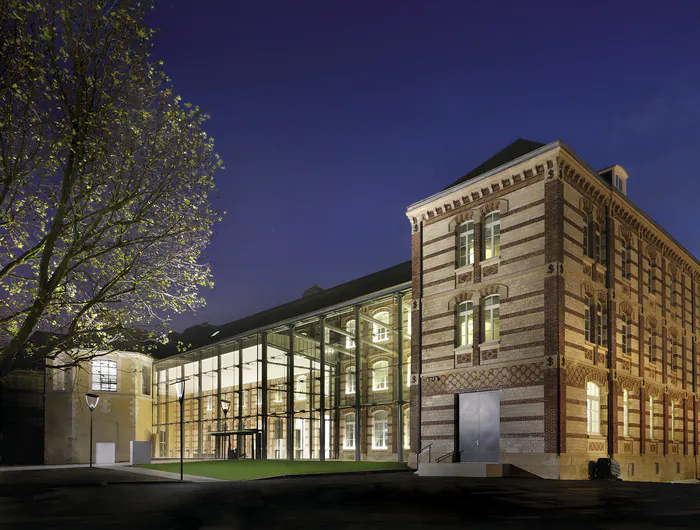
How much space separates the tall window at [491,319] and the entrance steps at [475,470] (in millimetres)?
4556

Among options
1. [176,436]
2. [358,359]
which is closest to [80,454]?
[176,436]

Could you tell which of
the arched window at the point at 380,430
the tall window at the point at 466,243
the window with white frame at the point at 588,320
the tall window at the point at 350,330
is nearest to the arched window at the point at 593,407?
the window with white frame at the point at 588,320

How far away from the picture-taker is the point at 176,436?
50625 millimetres

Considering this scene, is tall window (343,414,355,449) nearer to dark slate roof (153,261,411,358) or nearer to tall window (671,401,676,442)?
dark slate roof (153,261,411,358)

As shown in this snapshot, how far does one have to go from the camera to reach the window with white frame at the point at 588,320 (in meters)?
22.9

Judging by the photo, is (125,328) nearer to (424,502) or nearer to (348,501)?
(348,501)

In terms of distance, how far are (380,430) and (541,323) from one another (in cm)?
1728

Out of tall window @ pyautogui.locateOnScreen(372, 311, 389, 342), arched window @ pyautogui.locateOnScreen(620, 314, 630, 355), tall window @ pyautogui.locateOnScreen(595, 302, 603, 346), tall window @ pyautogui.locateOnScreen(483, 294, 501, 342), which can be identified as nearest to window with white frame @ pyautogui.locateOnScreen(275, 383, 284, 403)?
tall window @ pyautogui.locateOnScreen(372, 311, 389, 342)

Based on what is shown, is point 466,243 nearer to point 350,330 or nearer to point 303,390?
point 350,330

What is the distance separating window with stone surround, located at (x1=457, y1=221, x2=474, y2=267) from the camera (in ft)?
81.4

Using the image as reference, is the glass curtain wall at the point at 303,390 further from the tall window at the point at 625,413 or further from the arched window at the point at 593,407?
the tall window at the point at 625,413

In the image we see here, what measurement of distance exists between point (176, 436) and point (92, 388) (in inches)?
359

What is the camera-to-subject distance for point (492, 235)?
79.0 ft

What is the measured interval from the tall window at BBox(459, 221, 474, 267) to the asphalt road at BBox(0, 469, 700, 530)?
30.5 feet
